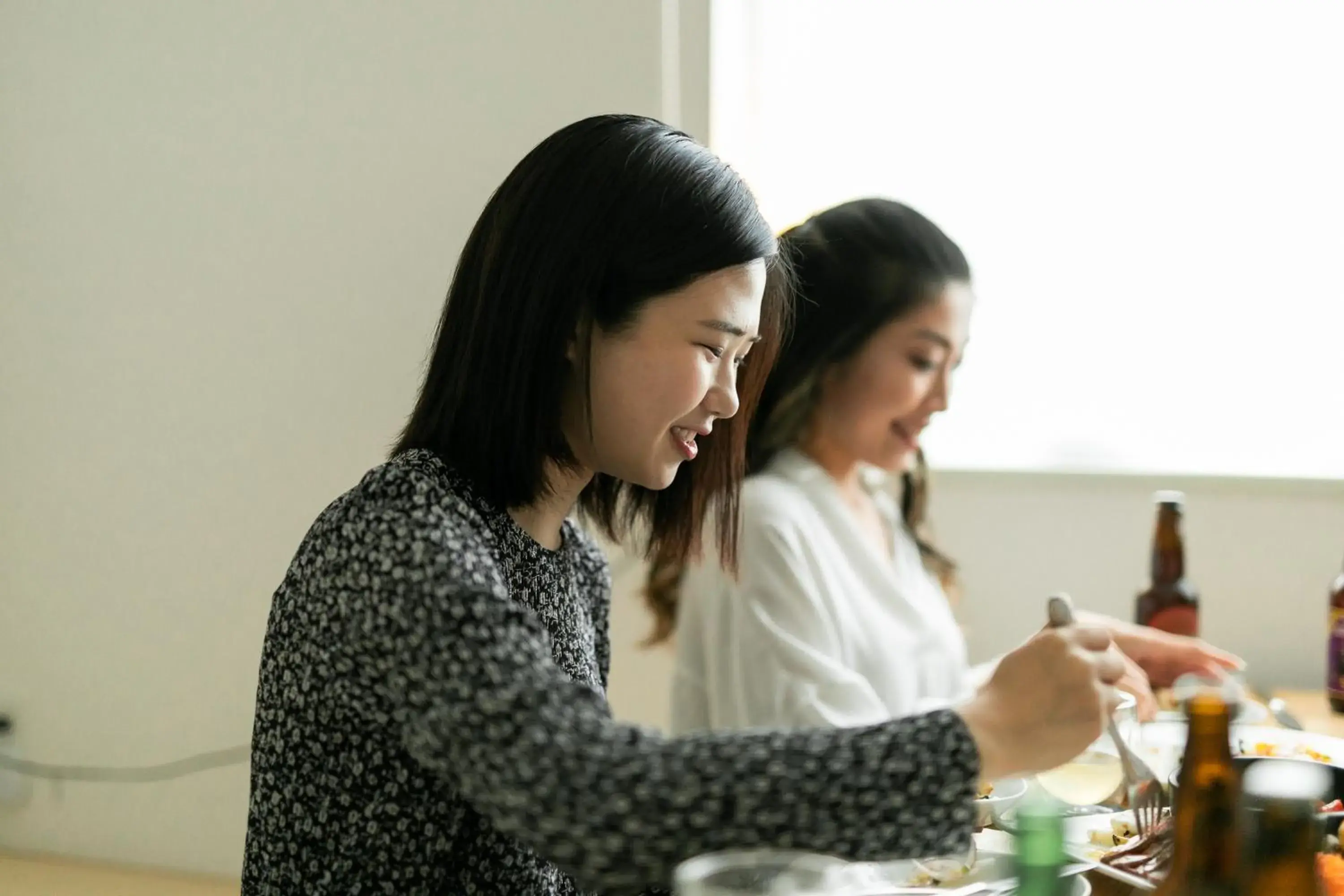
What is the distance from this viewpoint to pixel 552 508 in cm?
112

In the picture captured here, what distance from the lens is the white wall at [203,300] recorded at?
7.61 ft

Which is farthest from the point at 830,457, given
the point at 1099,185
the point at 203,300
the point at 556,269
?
the point at 203,300

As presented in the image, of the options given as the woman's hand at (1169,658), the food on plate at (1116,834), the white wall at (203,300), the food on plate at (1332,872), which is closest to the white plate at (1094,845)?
the food on plate at (1116,834)

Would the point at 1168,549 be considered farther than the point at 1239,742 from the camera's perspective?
Yes

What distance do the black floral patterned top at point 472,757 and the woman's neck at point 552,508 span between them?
39mm

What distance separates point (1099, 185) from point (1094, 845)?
1.50 meters

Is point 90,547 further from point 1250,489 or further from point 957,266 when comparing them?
point 1250,489

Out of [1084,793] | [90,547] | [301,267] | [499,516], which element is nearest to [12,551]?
[90,547]

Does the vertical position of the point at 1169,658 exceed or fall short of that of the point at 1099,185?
it falls short

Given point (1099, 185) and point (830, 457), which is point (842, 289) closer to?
point (830, 457)

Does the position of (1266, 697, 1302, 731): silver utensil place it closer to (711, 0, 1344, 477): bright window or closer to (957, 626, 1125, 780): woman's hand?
(711, 0, 1344, 477): bright window

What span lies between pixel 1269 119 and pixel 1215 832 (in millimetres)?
1787

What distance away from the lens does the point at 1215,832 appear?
741 millimetres

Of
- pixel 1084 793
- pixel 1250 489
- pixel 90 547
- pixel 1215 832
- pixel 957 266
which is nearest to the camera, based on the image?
pixel 1215 832
